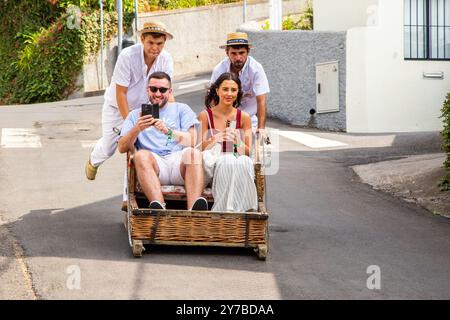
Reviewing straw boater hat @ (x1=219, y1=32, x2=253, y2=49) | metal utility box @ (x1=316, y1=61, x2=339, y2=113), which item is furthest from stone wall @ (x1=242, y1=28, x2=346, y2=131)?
straw boater hat @ (x1=219, y1=32, x2=253, y2=49)

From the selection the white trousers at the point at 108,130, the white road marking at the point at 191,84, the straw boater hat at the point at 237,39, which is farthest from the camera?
the white road marking at the point at 191,84

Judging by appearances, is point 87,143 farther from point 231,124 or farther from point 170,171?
point 170,171

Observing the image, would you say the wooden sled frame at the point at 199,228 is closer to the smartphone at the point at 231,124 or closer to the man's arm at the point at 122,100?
the smartphone at the point at 231,124

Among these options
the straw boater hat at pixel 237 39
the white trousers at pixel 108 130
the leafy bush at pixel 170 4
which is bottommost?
the white trousers at pixel 108 130

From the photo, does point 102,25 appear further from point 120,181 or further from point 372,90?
point 120,181

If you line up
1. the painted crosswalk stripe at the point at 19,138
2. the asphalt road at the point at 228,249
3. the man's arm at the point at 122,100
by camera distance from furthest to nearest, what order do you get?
1. the painted crosswalk stripe at the point at 19,138
2. the man's arm at the point at 122,100
3. the asphalt road at the point at 228,249

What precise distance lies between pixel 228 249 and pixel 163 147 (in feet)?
3.48

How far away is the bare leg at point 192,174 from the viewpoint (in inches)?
384

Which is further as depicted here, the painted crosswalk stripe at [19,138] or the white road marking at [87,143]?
the white road marking at [87,143]

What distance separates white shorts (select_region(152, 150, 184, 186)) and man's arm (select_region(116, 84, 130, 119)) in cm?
85

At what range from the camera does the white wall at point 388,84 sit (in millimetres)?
21062

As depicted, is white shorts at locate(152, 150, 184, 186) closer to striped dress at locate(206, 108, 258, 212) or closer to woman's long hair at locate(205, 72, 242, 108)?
striped dress at locate(206, 108, 258, 212)

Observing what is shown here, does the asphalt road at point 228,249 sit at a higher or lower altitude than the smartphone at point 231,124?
lower

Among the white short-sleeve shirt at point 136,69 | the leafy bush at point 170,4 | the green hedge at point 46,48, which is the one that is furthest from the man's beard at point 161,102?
the leafy bush at point 170,4
